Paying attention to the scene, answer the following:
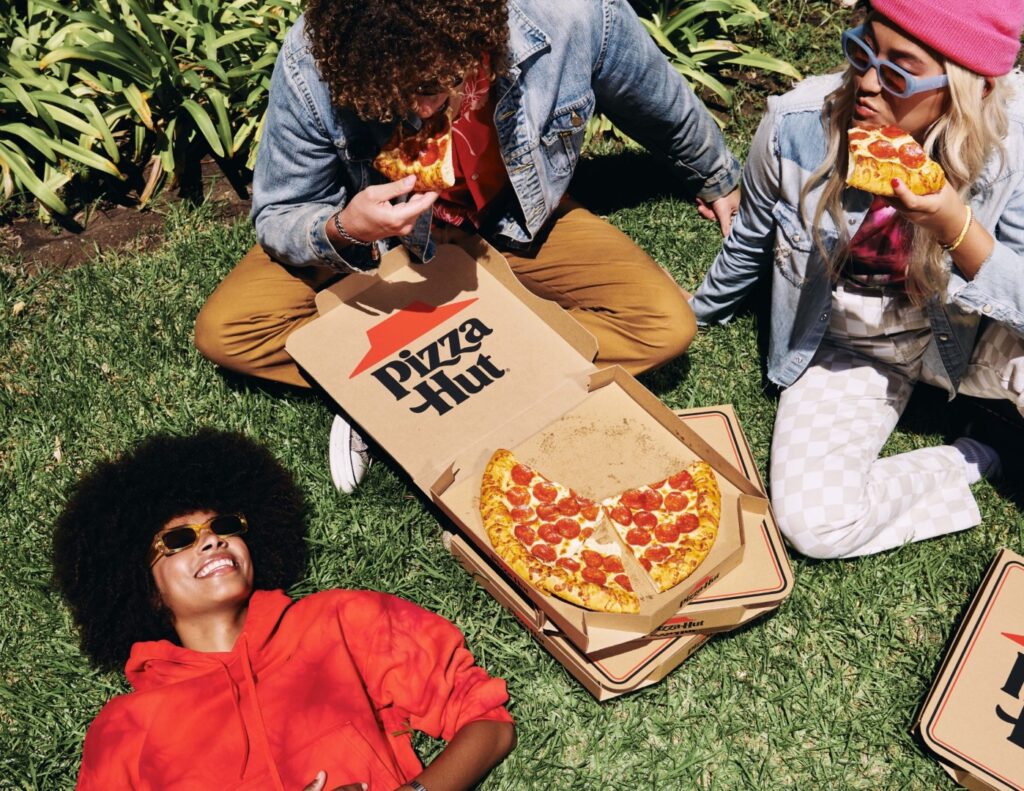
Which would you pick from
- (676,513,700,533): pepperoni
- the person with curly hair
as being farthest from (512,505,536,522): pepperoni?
the person with curly hair

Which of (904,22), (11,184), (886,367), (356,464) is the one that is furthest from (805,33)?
(11,184)

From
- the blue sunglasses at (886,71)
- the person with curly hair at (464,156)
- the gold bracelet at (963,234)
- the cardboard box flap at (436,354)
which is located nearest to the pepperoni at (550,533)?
the cardboard box flap at (436,354)

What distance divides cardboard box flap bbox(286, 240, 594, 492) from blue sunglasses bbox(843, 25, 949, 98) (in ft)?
4.62

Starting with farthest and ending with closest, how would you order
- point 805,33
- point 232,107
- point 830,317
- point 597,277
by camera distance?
point 805,33 < point 232,107 < point 597,277 < point 830,317

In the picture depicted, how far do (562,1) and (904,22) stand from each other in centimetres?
126

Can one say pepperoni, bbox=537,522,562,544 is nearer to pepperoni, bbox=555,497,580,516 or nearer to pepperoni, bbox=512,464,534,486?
pepperoni, bbox=555,497,580,516

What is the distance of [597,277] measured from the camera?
4.08 m

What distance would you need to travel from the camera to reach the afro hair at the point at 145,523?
3.70 meters

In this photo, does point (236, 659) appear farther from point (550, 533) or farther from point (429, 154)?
point (429, 154)

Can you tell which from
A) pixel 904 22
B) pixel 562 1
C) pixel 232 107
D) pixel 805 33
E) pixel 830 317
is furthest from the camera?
pixel 805 33

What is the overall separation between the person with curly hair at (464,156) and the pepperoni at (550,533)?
847 mm

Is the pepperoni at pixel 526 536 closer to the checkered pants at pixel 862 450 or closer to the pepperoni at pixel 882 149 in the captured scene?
the checkered pants at pixel 862 450

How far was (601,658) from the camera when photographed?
3.58m

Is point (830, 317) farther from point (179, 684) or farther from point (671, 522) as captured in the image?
point (179, 684)
